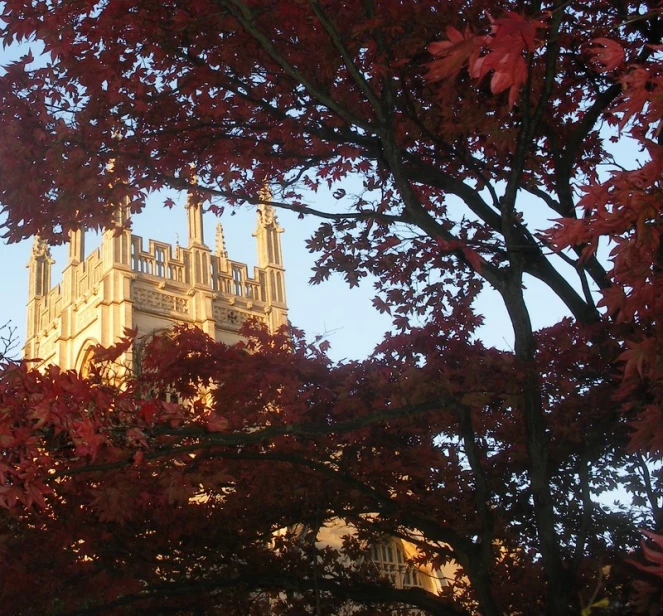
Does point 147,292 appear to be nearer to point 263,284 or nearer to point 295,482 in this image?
point 263,284

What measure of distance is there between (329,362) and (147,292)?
84.9 feet

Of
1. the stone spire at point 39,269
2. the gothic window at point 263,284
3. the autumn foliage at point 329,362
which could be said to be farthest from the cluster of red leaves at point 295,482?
the stone spire at point 39,269

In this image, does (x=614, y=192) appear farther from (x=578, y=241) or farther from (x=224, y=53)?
(x=224, y=53)

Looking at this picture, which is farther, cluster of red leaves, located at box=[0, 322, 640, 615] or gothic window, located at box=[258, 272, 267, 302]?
gothic window, located at box=[258, 272, 267, 302]

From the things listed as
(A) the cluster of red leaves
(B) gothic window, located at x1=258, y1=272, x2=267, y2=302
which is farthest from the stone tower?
(A) the cluster of red leaves

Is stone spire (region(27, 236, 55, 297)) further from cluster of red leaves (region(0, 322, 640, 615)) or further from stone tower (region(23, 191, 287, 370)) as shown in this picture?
cluster of red leaves (region(0, 322, 640, 615))

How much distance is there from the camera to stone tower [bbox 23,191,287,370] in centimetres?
3216

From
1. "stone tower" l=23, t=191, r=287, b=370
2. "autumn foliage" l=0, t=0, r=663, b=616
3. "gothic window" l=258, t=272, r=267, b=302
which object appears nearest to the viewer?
"autumn foliage" l=0, t=0, r=663, b=616

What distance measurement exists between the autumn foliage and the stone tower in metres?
23.3

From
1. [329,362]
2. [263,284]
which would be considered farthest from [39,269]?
[329,362]

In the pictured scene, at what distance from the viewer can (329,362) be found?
798 cm

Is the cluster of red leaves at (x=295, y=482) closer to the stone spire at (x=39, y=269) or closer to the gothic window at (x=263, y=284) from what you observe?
the gothic window at (x=263, y=284)

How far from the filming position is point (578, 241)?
148 inches

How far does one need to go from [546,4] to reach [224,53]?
9.07ft
